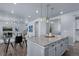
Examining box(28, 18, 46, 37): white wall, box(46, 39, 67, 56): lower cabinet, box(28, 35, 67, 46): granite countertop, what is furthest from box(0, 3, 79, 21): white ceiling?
box(46, 39, 67, 56): lower cabinet

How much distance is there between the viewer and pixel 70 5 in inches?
90.1

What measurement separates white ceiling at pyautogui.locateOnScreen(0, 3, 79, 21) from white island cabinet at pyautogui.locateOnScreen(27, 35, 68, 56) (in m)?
0.48

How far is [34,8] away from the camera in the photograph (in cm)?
→ 231

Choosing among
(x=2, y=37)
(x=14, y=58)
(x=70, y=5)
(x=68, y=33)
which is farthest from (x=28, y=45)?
(x=70, y=5)

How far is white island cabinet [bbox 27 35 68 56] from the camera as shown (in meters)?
2.21

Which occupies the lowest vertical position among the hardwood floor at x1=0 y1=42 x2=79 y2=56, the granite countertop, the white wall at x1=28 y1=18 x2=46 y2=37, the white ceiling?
the hardwood floor at x1=0 y1=42 x2=79 y2=56

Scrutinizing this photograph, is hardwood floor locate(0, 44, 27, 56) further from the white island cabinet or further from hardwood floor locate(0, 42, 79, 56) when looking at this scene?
the white island cabinet

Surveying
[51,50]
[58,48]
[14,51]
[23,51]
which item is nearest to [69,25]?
[58,48]

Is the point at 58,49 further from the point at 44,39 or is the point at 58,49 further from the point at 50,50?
the point at 44,39

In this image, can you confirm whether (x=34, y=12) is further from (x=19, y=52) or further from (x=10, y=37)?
(x=19, y=52)

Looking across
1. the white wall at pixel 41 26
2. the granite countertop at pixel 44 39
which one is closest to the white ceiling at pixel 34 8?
the white wall at pixel 41 26

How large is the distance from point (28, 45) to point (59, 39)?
2.17 ft

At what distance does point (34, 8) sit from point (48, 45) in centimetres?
81

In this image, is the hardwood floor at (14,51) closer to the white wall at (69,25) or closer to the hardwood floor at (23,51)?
the hardwood floor at (23,51)
